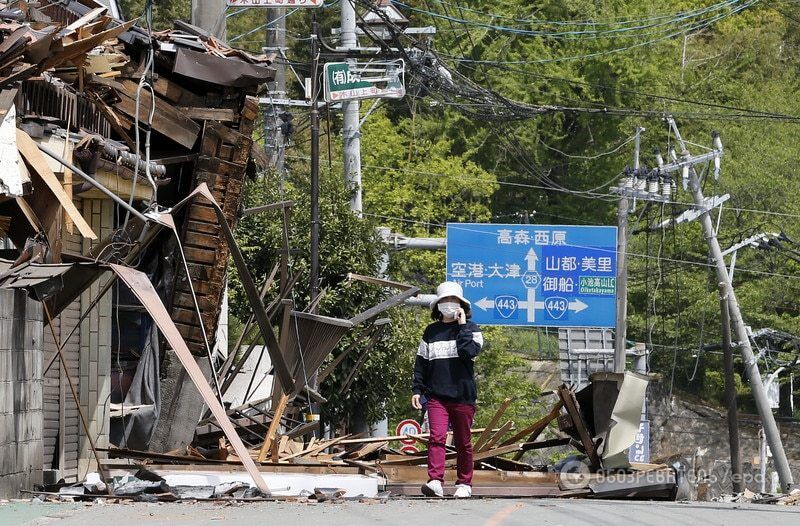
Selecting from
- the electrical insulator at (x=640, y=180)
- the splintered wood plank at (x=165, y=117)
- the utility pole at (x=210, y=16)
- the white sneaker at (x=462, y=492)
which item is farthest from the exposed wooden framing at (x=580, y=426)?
the electrical insulator at (x=640, y=180)

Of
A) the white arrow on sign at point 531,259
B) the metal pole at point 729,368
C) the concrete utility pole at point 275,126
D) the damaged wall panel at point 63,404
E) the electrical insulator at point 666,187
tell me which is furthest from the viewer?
the electrical insulator at point 666,187

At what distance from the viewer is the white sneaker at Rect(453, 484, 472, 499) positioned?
39.0 ft

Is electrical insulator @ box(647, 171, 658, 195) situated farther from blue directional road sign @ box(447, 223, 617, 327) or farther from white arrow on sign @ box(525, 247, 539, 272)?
white arrow on sign @ box(525, 247, 539, 272)

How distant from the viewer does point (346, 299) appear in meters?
26.4

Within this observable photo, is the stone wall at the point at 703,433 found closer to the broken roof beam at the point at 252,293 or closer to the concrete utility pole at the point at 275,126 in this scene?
the concrete utility pole at the point at 275,126

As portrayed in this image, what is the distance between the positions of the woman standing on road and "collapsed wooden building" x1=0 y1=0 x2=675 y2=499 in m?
0.80

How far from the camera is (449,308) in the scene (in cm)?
1202

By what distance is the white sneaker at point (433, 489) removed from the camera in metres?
11.8

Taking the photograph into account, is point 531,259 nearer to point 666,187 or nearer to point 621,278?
point 621,278

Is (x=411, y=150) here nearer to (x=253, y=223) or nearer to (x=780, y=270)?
(x=780, y=270)

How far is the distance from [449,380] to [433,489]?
0.90 m

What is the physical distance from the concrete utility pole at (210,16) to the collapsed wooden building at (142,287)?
1888 millimetres

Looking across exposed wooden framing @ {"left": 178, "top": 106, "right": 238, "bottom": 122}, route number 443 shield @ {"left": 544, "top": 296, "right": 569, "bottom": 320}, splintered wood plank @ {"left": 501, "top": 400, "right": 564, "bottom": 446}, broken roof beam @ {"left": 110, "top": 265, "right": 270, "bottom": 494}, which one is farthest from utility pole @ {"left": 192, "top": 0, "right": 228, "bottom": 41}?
route number 443 shield @ {"left": 544, "top": 296, "right": 569, "bottom": 320}

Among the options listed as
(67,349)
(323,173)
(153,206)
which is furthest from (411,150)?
(153,206)
